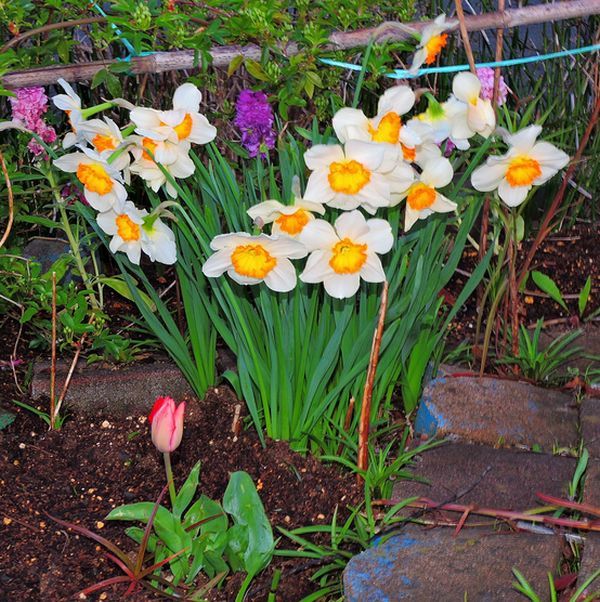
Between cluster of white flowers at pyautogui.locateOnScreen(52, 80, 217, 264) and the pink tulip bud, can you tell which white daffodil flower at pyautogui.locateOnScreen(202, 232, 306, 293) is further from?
the pink tulip bud

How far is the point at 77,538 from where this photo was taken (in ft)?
6.06

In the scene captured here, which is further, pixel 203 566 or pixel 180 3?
pixel 180 3

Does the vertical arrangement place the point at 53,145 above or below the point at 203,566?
above

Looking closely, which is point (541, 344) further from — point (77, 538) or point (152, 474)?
point (77, 538)

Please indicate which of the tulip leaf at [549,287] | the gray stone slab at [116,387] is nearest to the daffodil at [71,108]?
the gray stone slab at [116,387]

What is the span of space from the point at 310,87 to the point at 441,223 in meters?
0.45

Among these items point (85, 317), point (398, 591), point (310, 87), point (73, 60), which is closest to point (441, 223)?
point (310, 87)

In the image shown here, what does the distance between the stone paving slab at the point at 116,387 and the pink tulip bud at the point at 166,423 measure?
0.75 metres

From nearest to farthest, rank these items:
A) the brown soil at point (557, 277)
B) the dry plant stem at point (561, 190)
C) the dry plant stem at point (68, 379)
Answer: the dry plant stem at point (561, 190) < the dry plant stem at point (68, 379) < the brown soil at point (557, 277)

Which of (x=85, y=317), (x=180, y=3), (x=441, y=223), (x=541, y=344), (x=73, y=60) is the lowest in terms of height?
(x=541, y=344)

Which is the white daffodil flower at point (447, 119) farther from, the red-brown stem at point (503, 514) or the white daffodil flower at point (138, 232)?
the red-brown stem at point (503, 514)

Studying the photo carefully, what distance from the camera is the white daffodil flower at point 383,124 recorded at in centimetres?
174

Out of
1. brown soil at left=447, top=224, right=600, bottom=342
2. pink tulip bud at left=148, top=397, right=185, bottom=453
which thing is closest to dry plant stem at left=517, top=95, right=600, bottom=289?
brown soil at left=447, top=224, right=600, bottom=342

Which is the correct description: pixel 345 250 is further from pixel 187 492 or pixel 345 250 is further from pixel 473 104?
pixel 187 492
